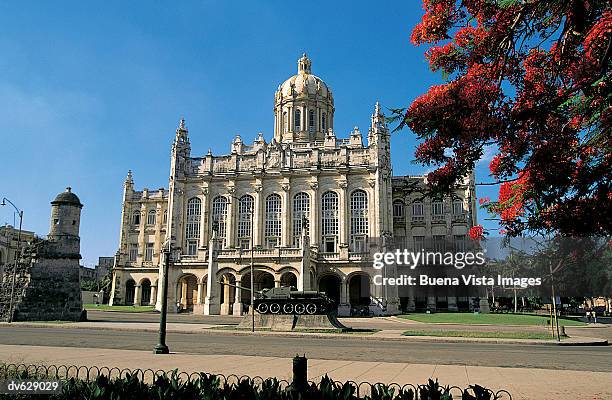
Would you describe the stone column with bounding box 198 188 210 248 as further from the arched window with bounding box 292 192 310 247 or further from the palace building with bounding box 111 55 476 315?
the arched window with bounding box 292 192 310 247

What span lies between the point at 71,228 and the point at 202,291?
22275 mm

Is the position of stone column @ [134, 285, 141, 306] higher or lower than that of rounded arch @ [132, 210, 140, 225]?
lower

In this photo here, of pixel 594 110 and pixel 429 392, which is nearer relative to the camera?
pixel 429 392

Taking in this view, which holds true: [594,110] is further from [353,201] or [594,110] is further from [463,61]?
[353,201]

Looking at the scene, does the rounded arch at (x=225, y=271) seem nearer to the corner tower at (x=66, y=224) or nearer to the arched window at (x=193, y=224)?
the arched window at (x=193, y=224)

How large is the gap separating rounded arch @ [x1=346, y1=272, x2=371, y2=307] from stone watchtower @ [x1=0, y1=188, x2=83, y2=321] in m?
30.8

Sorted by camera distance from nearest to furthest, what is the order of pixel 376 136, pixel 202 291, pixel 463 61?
1. pixel 463 61
2. pixel 202 291
3. pixel 376 136

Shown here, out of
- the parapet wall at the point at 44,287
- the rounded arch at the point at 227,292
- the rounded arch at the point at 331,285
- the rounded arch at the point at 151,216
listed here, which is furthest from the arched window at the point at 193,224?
the parapet wall at the point at 44,287

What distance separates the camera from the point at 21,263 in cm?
3559

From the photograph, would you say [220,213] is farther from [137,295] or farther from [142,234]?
[137,295]

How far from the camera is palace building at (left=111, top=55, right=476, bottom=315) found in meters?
55.3

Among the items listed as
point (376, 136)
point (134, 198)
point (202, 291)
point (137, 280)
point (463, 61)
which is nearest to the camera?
point (463, 61)

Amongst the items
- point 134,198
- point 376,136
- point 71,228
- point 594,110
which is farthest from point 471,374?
point 134,198

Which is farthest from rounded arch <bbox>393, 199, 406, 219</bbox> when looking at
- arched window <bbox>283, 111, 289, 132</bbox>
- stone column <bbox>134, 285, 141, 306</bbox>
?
stone column <bbox>134, 285, 141, 306</bbox>
